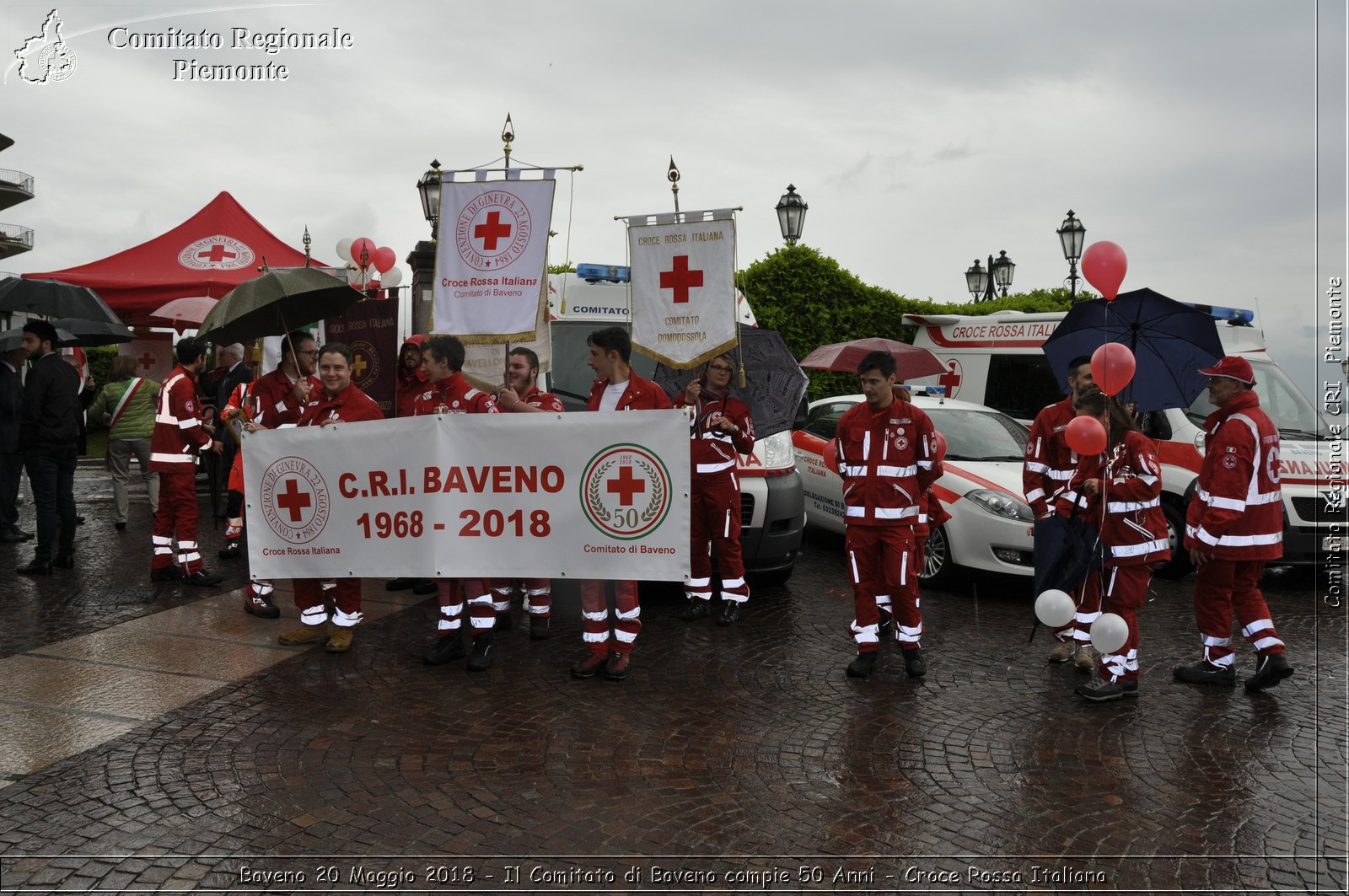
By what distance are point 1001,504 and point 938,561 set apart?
80 cm

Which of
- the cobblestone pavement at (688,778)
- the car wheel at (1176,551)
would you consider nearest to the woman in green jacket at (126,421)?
the cobblestone pavement at (688,778)

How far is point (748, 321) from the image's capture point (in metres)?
9.55

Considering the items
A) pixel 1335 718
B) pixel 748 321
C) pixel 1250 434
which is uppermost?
pixel 748 321

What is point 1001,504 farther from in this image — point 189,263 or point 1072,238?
point 189,263

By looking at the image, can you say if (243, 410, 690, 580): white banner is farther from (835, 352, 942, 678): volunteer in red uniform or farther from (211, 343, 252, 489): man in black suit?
(211, 343, 252, 489): man in black suit

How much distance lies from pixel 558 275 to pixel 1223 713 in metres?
6.78

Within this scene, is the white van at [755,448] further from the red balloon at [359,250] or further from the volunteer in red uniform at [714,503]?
the red balloon at [359,250]

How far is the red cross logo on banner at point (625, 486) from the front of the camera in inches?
234

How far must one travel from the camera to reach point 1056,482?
6.66 metres

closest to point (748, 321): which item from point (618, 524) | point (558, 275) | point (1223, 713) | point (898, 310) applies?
point (558, 275)

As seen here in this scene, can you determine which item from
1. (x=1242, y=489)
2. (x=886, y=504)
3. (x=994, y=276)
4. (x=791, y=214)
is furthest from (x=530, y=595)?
(x=994, y=276)

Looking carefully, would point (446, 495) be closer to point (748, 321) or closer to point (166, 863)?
point (166, 863)

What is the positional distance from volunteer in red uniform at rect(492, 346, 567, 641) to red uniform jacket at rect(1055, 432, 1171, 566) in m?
3.36

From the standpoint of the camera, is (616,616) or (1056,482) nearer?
(616,616)
